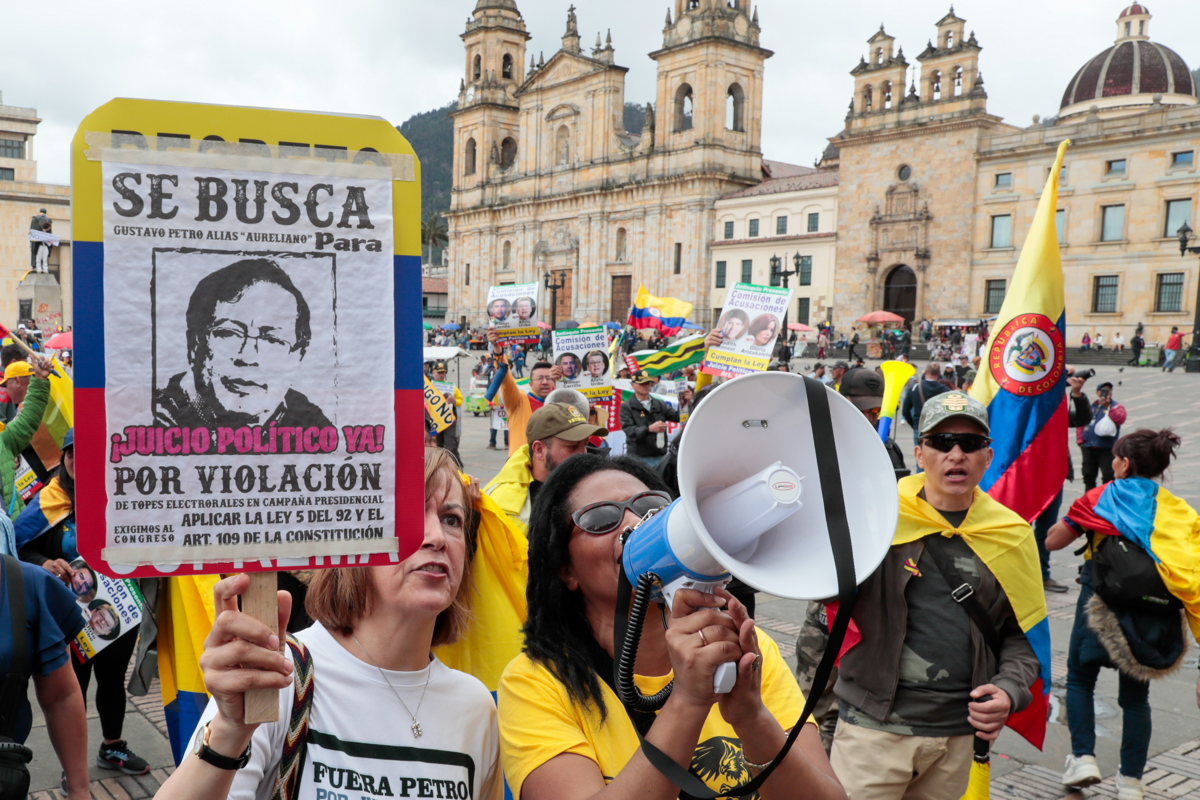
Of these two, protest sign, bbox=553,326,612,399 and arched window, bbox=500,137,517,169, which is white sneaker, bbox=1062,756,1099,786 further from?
arched window, bbox=500,137,517,169

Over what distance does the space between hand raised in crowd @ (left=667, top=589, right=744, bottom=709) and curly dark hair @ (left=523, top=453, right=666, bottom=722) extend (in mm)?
430

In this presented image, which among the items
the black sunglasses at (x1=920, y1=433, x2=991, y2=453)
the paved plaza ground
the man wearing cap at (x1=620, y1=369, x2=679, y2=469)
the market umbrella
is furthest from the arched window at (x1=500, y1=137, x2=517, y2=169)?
the black sunglasses at (x1=920, y1=433, x2=991, y2=453)

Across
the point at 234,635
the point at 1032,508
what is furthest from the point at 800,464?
the point at 1032,508

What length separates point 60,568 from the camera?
3.74 meters

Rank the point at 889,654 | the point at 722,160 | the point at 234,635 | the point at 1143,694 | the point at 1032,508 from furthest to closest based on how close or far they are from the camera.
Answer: the point at 722,160, the point at 1032,508, the point at 1143,694, the point at 889,654, the point at 234,635

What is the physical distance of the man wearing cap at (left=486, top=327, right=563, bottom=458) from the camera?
238 inches

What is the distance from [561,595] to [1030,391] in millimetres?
3705

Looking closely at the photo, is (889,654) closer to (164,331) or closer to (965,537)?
(965,537)

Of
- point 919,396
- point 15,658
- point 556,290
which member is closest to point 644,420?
point 919,396

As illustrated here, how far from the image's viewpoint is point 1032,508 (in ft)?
15.9

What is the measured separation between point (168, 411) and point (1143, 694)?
4.26 metres

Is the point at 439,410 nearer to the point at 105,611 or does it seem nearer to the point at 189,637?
the point at 105,611

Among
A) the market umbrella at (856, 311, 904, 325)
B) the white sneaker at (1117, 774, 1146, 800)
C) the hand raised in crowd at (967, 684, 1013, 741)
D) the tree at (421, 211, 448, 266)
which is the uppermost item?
the tree at (421, 211, 448, 266)

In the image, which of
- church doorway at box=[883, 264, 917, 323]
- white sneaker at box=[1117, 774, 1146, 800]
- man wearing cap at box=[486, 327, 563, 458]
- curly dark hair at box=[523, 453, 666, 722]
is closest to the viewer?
curly dark hair at box=[523, 453, 666, 722]
